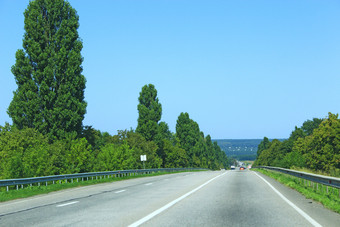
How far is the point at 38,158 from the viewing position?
3100 cm

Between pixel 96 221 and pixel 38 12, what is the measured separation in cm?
3721

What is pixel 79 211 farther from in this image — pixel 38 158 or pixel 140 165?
pixel 140 165

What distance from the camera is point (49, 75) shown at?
3891 cm

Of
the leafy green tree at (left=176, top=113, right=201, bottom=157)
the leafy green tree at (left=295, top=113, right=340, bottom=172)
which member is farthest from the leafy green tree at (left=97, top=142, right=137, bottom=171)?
the leafy green tree at (left=176, top=113, right=201, bottom=157)

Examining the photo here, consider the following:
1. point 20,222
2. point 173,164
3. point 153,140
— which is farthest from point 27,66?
point 173,164

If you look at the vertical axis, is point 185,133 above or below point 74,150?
above

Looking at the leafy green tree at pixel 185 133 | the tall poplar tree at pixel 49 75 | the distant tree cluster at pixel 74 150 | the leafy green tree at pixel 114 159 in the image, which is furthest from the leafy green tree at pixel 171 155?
the tall poplar tree at pixel 49 75

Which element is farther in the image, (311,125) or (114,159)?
(311,125)

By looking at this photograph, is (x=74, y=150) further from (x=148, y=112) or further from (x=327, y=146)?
(x=327, y=146)

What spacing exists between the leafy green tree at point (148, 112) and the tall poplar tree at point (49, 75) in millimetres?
31130

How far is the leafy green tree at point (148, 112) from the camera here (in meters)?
72.2

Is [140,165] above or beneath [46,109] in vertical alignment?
beneath

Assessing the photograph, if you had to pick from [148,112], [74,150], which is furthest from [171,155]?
[74,150]

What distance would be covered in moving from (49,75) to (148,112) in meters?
34.4
